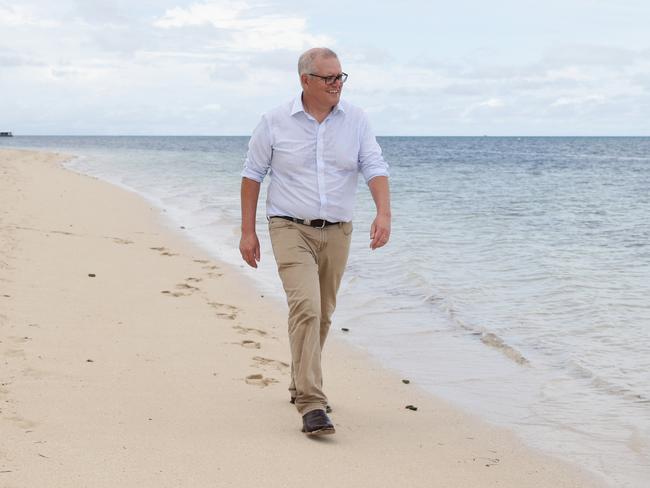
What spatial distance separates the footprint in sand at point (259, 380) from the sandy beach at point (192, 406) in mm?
18

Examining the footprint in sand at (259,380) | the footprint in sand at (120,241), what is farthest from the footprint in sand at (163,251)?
the footprint in sand at (259,380)

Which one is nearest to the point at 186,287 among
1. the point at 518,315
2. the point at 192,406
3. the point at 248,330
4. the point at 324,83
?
the point at 248,330

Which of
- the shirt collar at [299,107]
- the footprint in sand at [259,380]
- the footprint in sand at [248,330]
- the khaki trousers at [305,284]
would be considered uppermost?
the shirt collar at [299,107]

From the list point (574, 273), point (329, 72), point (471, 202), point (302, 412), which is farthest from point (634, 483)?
point (471, 202)

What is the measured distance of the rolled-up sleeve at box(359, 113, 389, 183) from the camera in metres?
4.21

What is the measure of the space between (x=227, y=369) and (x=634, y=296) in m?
5.43

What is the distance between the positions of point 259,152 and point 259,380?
1.65m

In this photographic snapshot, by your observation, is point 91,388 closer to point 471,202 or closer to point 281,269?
point 281,269

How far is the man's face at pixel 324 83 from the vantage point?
159 inches

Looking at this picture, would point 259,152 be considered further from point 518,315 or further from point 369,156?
point 518,315

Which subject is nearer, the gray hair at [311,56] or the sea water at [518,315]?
the gray hair at [311,56]

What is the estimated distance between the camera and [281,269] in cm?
427

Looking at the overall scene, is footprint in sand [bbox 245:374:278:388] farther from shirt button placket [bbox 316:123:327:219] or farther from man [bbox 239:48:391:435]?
shirt button placket [bbox 316:123:327:219]

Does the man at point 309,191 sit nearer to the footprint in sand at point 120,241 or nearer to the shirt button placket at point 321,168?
the shirt button placket at point 321,168
